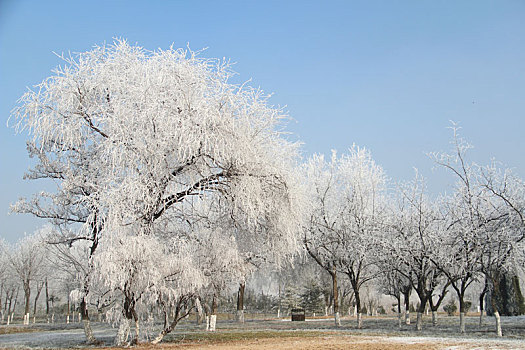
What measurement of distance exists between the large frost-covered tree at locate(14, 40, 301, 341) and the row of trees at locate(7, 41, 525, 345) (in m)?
0.05

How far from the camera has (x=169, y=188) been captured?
16281 mm

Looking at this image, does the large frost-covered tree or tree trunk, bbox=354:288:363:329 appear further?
tree trunk, bbox=354:288:363:329

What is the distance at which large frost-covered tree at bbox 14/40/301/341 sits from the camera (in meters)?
Answer: 15.6

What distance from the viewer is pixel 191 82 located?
653 inches

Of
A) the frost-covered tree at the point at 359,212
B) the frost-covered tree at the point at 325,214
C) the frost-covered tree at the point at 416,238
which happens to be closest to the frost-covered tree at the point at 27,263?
the frost-covered tree at the point at 325,214

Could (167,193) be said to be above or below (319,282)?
above

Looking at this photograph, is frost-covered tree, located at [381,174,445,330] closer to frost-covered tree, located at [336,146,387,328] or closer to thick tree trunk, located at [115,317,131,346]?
frost-covered tree, located at [336,146,387,328]

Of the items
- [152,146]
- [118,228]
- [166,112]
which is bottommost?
[118,228]

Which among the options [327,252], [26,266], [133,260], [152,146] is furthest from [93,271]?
[26,266]

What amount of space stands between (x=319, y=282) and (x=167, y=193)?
27.2 metres

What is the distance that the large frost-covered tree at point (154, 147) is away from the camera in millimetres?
15641

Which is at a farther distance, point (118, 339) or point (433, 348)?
point (118, 339)

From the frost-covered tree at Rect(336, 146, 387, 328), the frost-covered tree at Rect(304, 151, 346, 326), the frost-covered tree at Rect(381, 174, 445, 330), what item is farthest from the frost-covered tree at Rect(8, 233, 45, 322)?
the frost-covered tree at Rect(381, 174, 445, 330)

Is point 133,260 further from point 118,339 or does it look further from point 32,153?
point 32,153
